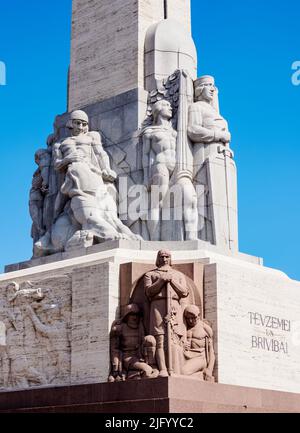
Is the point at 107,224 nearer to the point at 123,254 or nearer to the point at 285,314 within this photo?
the point at 123,254

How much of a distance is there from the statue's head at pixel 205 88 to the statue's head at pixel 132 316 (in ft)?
Answer: 19.6

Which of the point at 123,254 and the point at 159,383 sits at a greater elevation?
the point at 123,254

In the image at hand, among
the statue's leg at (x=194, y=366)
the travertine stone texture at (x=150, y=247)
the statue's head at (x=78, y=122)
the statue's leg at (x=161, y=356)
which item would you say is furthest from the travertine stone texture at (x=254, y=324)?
the statue's head at (x=78, y=122)

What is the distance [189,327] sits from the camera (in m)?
18.5

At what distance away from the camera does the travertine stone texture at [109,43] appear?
22.9 m

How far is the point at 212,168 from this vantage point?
21531mm

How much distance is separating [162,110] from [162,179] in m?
1.63

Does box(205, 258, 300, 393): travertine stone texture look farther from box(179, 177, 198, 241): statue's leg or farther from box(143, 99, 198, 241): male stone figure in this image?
box(143, 99, 198, 241): male stone figure

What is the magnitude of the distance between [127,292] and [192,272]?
1.32m

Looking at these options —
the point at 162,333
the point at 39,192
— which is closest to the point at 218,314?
the point at 162,333

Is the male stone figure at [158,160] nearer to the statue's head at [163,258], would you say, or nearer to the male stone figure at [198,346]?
the statue's head at [163,258]

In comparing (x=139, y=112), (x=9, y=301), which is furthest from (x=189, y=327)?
(x=139, y=112)
